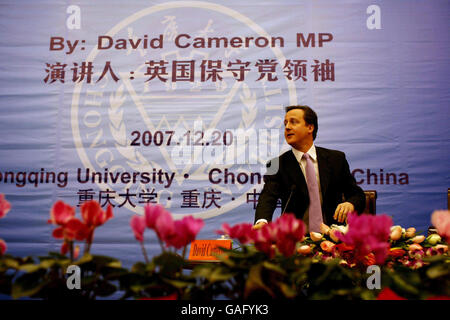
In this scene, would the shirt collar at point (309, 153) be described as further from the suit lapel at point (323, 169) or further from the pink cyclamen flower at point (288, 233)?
the pink cyclamen flower at point (288, 233)

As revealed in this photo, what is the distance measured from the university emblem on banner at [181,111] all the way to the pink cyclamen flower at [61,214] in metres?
2.18

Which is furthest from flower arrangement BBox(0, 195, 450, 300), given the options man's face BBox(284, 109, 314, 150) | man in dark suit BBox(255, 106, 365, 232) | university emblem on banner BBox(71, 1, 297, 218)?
university emblem on banner BBox(71, 1, 297, 218)

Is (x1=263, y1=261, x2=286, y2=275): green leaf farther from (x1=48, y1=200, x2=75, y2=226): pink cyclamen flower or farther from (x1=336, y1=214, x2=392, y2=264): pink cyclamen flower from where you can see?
(x1=48, y1=200, x2=75, y2=226): pink cyclamen flower

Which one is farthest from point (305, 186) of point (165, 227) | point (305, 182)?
point (165, 227)

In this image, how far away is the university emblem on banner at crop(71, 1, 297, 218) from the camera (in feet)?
9.22

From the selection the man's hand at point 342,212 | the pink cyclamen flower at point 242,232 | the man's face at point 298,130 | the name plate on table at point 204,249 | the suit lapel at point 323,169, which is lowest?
the name plate on table at point 204,249

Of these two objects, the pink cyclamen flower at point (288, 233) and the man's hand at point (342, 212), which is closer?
the pink cyclamen flower at point (288, 233)

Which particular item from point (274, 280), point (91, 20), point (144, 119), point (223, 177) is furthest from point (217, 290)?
point (91, 20)

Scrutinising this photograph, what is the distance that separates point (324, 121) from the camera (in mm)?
2855

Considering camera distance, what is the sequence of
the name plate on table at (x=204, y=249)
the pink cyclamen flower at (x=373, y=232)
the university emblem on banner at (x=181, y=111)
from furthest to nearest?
the university emblem on banner at (x=181, y=111), the name plate on table at (x=204, y=249), the pink cyclamen flower at (x=373, y=232)

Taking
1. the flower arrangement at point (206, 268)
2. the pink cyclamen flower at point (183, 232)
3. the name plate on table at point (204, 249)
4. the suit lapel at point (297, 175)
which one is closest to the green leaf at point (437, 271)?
the flower arrangement at point (206, 268)

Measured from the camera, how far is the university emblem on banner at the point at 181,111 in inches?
111

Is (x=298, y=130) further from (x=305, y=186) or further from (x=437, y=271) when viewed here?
(x=437, y=271)

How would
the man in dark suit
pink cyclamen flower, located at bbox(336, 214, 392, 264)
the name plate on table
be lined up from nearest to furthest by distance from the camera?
pink cyclamen flower, located at bbox(336, 214, 392, 264), the name plate on table, the man in dark suit
